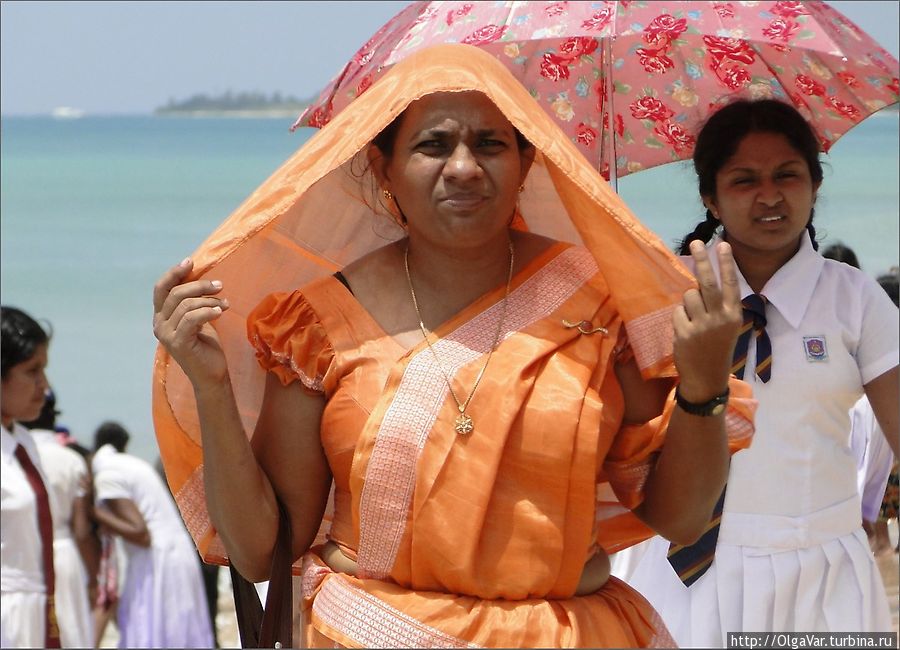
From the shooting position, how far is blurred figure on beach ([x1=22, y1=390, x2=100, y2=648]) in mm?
6945

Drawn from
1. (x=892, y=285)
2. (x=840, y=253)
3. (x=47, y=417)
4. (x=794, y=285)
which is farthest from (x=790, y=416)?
(x=47, y=417)

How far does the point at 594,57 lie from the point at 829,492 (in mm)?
1425

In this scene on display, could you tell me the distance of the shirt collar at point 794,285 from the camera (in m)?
4.11

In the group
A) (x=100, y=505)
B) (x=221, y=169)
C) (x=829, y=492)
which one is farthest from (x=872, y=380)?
(x=221, y=169)

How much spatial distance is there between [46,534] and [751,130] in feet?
10.1

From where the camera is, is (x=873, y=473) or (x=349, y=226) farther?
(x=873, y=473)

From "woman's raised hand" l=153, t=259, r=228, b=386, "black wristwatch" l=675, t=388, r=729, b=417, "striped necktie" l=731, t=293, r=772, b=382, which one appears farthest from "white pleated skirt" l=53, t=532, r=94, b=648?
"black wristwatch" l=675, t=388, r=729, b=417

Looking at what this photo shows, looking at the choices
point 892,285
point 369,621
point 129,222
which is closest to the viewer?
point 369,621

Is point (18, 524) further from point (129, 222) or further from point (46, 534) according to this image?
point (129, 222)

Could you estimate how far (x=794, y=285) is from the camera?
4148mm

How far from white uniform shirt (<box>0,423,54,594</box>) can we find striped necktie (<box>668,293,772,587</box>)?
2561 millimetres

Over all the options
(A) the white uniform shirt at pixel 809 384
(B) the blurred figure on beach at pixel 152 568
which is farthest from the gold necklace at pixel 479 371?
(B) the blurred figure on beach at pixel 152 568

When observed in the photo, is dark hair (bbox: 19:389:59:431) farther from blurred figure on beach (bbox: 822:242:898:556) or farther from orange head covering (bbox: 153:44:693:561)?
orange head covering (bbox: 153:44:693:561)

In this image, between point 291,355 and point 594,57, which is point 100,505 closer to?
point 594,57
